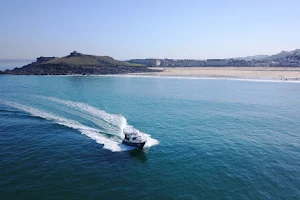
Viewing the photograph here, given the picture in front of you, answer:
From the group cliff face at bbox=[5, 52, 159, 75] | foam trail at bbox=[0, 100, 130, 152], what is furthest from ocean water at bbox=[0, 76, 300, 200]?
cliff face at bbox=[5, 52, 159, 75]

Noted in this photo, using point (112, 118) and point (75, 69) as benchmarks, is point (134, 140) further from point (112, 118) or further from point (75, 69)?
point (75, 69)

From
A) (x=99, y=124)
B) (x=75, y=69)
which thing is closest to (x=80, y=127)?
(x=99, y=124)

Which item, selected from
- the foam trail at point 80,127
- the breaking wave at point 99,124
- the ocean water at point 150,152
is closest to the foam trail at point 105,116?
the breaking wave at point 99,124

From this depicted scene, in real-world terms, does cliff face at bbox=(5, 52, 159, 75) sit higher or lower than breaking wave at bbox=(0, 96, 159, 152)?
higher

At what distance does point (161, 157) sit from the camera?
113 ft

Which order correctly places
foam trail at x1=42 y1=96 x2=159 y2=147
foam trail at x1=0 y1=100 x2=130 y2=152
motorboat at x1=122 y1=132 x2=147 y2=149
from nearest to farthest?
motorboat at x1=122 y1=132 x2=147 y2=149, foam trail at x1=0 y1=100 x2=130 y2=152, foam trail at x1=42 y1=96 x2=159 y2=147

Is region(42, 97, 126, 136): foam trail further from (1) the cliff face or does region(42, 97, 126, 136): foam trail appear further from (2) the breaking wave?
(1) the cliff face

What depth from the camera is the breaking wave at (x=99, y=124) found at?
39.9 metres

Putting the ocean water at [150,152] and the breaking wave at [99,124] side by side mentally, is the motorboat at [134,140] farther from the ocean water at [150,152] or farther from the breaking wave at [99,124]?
the ocean water at [150,152]

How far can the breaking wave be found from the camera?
3994cm

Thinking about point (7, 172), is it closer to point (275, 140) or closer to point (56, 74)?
point (275, 140)

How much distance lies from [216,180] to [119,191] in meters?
11.3

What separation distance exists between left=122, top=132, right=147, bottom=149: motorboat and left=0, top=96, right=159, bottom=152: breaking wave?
76 cm

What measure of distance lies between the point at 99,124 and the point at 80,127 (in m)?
3.87
